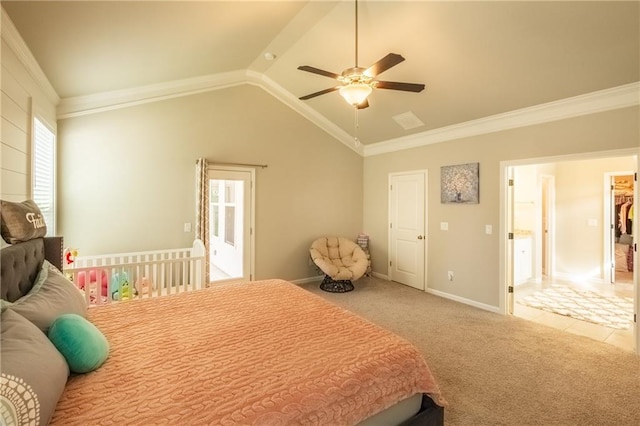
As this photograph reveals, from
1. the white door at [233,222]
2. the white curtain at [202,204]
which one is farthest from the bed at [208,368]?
the white door at [233,222]

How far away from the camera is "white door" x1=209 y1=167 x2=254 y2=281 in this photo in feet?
16.5

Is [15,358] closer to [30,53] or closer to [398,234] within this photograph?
[30,53]

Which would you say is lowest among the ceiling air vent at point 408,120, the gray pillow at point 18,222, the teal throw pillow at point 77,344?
the teal throw pillow at point 77,344

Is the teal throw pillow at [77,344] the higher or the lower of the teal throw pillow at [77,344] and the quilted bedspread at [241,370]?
the higher

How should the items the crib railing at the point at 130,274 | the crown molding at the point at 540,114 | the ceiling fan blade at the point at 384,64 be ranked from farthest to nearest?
the crib railing at the point at 130,274 → the crown molding at the point at 540,114 → the ceiling fan blade at the point at 384,64

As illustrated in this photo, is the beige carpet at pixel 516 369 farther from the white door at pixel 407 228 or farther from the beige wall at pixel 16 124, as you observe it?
the beige wall at pixel 16 124

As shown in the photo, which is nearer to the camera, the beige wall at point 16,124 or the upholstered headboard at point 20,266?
the upholstered headboard at point 20,266

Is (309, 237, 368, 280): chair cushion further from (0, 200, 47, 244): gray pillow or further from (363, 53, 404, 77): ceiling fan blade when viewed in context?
(0, 200, 47, 244): gray pillow

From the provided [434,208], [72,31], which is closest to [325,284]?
[434,208]

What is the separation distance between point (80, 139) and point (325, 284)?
412cm

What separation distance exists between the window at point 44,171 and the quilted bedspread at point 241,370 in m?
1.82

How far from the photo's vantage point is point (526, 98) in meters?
3.57

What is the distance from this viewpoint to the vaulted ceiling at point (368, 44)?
8.00ft

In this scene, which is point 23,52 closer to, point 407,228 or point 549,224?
point 407,228
